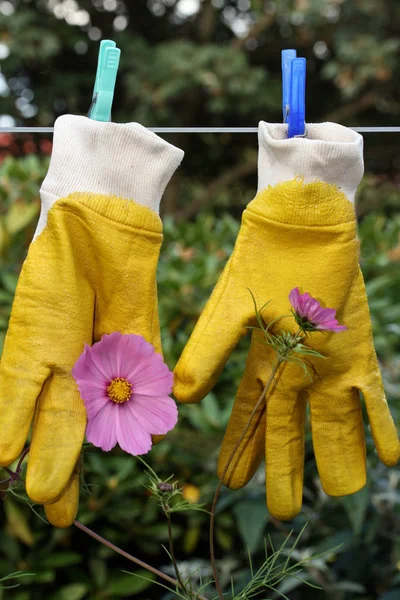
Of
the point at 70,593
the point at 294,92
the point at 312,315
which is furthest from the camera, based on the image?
the point at 70,593

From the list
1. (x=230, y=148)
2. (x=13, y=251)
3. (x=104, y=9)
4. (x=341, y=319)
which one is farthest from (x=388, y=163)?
(x=341, y=319)

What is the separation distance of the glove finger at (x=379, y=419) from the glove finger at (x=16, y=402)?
449 mm

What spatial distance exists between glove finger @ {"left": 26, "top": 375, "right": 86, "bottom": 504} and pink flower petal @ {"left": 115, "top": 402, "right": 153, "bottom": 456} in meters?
0.06

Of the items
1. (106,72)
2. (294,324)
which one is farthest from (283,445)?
(106,72)

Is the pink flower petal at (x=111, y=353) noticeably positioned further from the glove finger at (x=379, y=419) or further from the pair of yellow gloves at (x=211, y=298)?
the glove finger at (x=379, y=419)

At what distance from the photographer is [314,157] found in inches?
39.9

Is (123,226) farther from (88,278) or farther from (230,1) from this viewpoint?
(230,1)

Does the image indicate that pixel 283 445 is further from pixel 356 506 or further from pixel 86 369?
pixel 356 506

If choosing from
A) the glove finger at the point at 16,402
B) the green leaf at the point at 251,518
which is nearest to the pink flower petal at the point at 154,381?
the glove finger at the point at 16,402

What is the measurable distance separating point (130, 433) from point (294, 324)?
0.27 meters

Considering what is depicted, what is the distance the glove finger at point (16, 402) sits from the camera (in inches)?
36.5

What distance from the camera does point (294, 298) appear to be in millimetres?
912

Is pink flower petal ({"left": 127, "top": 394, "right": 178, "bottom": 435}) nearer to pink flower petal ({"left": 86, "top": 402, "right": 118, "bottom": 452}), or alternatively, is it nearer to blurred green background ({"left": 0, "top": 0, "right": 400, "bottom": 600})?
pink flower petal ({"left": 86, "top": 402, "right": 118, "bottom": 452})

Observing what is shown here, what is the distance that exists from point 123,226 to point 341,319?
0.33m
